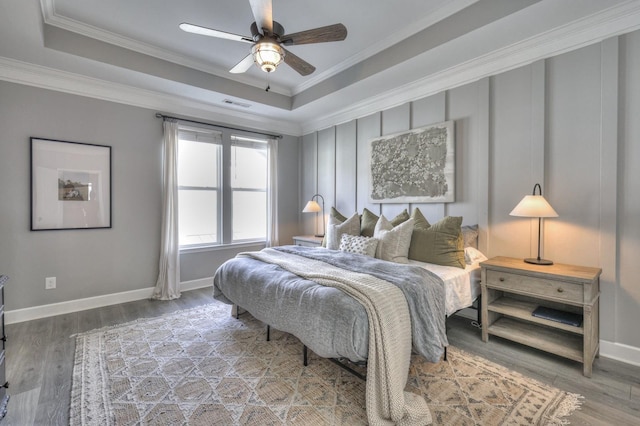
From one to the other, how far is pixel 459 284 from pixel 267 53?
2.45 meters

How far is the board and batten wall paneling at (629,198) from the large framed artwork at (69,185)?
5.18 m

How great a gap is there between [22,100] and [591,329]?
18.5 ft

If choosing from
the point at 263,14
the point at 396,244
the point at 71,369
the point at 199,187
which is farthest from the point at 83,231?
the point at 396,244

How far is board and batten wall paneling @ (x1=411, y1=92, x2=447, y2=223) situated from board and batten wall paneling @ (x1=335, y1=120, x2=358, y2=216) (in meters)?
1.05

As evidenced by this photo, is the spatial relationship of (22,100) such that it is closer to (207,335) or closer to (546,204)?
(207,335)

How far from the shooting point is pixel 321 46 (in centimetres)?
328

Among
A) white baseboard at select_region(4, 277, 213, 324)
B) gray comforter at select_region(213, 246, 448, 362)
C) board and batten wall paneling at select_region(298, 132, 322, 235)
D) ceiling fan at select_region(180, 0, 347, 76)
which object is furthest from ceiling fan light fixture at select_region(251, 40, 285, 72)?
white baseboard at select_region(4, 277, 213, 324)

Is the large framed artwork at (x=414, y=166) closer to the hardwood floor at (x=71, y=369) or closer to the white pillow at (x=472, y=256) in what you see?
the white pillow at (x=472, y=256)

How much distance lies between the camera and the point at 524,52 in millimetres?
2738

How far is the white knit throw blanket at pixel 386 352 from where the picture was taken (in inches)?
64.7

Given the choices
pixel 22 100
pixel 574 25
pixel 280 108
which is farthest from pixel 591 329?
pixel 22 100

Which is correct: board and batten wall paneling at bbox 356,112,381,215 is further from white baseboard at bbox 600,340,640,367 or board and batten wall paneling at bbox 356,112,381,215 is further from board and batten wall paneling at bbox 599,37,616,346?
white baseboard at bbox 600,340,640,367

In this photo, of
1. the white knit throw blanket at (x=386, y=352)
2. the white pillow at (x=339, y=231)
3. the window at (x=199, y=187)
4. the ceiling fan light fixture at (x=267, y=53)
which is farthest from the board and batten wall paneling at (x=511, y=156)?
the window at (x=199, y=187)

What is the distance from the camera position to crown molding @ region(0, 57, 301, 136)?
313cm
